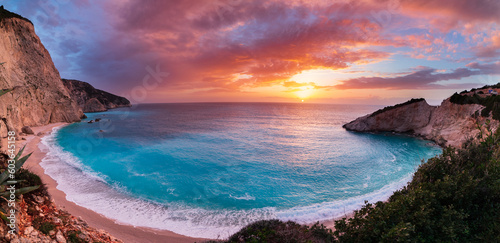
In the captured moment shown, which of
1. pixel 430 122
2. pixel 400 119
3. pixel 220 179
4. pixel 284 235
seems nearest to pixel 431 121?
pixel 430 122

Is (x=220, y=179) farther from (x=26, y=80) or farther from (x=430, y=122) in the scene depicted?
(x=26, y=80)

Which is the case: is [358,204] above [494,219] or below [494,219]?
below

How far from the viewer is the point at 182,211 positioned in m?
14.1

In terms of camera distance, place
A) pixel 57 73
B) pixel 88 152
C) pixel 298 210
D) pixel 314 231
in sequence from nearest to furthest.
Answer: pixel 314 231, pixel 298 210, pixel 88 152, pixel 57 73

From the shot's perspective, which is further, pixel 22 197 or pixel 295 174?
pixel 295 174

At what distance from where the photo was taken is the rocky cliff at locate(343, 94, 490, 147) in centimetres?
3235

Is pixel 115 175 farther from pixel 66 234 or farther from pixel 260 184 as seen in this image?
pixel 66 234

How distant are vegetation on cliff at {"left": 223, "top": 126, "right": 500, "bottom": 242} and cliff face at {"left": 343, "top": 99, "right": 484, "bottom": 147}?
3237cm

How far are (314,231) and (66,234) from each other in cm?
817

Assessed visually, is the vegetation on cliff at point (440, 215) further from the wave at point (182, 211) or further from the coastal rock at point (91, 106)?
the coastal rock at point (91, 106)

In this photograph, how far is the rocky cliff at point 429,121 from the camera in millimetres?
32347

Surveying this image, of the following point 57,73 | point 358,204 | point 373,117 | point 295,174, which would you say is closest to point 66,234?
point 358,204

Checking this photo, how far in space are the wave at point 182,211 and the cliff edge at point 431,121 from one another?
26926 millimetres

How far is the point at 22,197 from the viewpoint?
513cm
